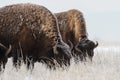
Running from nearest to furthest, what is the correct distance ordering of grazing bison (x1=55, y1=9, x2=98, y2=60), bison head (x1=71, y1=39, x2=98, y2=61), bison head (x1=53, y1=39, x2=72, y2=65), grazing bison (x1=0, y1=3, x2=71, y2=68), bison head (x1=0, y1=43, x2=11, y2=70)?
bison head (x1=0, y1=43, x2=11, y2=70) < bison head (x1=53, y1=39, x2=72, y2=65) < grazing bison (x1=0, y1=3, x2=71, y2=68) < bison head (x1=71, y1=39, x2=98, y2=61) < grazing bison (x1=55, y1=9, x2=98, y2=60)

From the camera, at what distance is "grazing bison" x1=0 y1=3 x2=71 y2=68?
14820 mm

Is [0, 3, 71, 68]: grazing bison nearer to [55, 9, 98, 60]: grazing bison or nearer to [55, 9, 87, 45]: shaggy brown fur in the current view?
[55, 9, 98, 60]: grazing bison

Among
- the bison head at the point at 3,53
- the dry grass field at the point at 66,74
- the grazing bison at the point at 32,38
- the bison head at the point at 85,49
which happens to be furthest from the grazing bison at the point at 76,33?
the bison head at the point at 3,53

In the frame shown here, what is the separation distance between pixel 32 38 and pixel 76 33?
4433 millimetres

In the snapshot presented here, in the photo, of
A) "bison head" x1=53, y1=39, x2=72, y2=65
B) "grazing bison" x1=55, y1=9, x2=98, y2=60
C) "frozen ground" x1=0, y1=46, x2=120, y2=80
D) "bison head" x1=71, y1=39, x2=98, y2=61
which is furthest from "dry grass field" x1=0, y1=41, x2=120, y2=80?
"grazing bison" x1=55, y1=9, x2=98, y2=60

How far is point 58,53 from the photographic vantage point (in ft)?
48.1

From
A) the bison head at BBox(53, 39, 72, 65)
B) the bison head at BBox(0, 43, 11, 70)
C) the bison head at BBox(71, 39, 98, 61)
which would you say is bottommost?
the bison head at BBox(71, 39, 98, 61)

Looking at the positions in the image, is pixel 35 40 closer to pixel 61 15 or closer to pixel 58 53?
pixel 58 53

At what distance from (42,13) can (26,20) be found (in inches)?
19.6

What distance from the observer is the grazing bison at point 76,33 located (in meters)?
17.7

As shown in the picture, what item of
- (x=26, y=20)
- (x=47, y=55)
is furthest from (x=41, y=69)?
(x=26, y=20)

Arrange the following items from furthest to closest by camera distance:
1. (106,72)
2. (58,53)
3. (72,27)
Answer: (72,27) < (58,53) < (106,72)

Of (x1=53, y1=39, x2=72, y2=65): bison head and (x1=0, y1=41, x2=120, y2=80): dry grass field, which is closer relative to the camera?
(x1=0, y1=41, x2=120, y2=80): dry grass field

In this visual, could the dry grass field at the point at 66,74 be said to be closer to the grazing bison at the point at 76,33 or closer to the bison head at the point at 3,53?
the bison head at the point at 3,53
